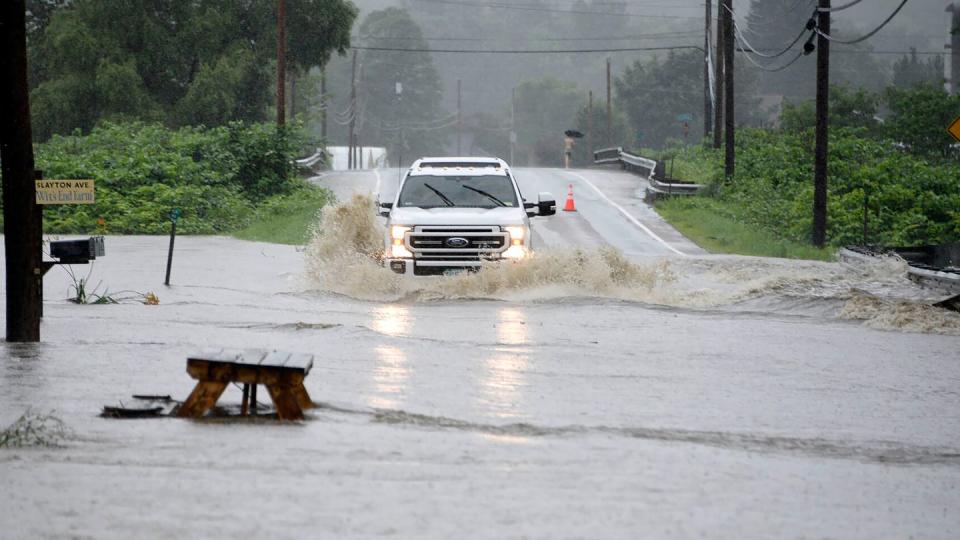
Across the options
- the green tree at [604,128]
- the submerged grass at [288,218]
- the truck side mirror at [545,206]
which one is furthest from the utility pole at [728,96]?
the green tree at [604,128]

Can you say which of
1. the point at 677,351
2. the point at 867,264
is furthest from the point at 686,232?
the point at 677,351

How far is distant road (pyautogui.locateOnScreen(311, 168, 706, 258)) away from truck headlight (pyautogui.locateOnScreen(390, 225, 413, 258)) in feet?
24.8

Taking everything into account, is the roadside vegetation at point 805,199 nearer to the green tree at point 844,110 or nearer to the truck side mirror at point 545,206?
the truck side mirror at point 545,206

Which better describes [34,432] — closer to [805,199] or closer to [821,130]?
[821,130]

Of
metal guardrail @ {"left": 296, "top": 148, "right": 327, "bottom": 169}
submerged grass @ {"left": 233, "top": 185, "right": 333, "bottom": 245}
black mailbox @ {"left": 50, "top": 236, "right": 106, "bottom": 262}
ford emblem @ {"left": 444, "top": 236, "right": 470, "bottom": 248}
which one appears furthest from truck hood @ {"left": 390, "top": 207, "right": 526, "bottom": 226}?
metal guardrail @ {"left": 296, "top": 148, "right": 327, "bottom": 169}

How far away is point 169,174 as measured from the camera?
37.5 m

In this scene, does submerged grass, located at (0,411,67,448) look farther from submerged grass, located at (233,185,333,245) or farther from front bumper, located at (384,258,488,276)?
submerged grass, located at (233,185,333,245)

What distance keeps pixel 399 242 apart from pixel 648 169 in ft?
117

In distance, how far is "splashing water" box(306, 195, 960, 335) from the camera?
63.6ft

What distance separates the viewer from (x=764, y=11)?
161 metres

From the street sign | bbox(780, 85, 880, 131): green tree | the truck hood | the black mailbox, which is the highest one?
bbox(780, 85, 880, 131): green tree

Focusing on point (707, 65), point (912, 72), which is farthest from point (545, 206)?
point (912, 72)

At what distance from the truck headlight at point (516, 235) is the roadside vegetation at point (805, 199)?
1178 centimetres

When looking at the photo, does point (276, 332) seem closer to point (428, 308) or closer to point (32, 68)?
point (428, 308)
